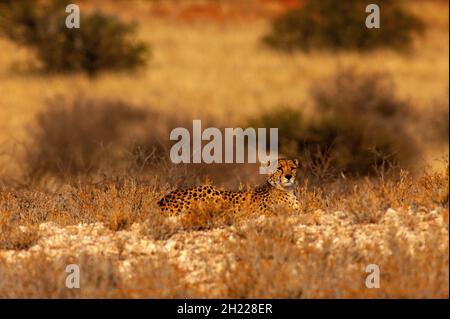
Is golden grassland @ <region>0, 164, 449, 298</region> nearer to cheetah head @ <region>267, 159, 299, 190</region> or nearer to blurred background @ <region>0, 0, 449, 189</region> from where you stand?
cheetah head @ <region>267, 159, 299, 190</region>

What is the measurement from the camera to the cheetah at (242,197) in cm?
807

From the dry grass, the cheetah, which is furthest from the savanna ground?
the cheetah

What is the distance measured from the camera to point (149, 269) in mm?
6453

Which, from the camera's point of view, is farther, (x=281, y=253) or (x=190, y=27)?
(x=190, y=27)

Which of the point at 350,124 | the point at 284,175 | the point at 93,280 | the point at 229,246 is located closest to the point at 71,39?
the point at 350,124

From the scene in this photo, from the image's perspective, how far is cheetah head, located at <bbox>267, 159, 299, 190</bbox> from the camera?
8.70m

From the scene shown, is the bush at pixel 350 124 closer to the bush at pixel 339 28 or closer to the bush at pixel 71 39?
the bush at pixel 71 39

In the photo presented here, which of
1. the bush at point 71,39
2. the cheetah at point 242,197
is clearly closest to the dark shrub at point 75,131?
the bush at point 71,39

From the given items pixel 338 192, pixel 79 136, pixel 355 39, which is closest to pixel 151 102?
pixel 79 136

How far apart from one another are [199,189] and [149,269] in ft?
6.26

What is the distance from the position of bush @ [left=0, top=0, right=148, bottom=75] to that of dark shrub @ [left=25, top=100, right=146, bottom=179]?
5.38 m

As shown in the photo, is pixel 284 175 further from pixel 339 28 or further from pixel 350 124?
pixel 339 28

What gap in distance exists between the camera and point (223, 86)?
23625mm
